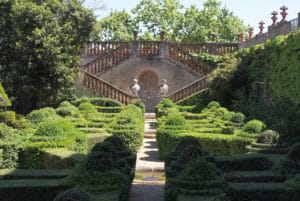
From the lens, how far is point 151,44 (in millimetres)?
38250

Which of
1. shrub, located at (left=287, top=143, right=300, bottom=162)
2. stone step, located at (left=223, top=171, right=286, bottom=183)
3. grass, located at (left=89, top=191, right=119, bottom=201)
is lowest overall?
grass, located at (left=89, top=191, right=119, bottom=201)

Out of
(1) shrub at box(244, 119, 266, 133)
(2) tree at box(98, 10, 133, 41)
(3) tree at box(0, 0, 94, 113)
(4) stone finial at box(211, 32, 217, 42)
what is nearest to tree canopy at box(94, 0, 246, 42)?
(2) tree at box(98, 10, 133, 41)

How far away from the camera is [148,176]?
1557 centimetres

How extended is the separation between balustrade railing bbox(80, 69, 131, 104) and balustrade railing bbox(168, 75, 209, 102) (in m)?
3.11

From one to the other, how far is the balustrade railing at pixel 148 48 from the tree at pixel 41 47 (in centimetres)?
819

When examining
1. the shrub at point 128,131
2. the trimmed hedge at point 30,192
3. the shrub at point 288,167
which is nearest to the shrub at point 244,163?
the shrub at point 288,167

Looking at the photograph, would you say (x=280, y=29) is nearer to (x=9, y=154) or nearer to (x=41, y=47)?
(x=41, y=47)

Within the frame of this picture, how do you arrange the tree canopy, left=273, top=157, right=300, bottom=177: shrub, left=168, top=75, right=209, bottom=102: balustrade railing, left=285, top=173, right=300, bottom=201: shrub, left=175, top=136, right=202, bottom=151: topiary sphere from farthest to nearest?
the tree canopy → left=168, top=75, right=209, bottom=102: balustrade railing → left=175, top=136, right=202, bottom=151: topiary sphere → left=273, top=157, right=300, bottom=177: shrub → left=285, top=173, right=300, bottom=201: shrub

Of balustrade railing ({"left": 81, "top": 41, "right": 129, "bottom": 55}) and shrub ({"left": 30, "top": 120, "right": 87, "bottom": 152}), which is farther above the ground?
balustrade railing ({"left": 81, "top": 41, "right": 129, "bottom": 55})

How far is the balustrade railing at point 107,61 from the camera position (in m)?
37.2

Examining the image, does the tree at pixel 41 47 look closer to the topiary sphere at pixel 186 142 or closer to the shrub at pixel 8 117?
the shrub at pixel 8 117

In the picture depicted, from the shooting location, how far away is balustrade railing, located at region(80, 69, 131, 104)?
111 feet

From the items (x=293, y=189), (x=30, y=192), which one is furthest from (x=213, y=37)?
(x=30, y=192)

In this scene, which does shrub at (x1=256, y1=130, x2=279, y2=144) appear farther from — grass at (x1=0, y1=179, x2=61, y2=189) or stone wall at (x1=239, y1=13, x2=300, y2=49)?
stone wall at (x1=239, y1=13, x2=300, y2=49)
